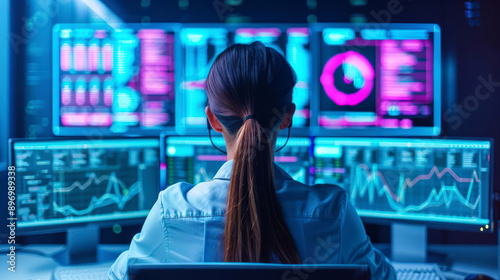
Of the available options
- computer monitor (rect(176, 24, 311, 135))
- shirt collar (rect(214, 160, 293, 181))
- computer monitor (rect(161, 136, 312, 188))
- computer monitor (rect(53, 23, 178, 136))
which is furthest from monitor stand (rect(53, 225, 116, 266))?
shirt collar (rect(214, 160, 293, 181))

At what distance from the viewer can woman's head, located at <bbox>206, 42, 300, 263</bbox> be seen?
988 mm

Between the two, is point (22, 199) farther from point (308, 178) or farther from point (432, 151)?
point (432, 151)

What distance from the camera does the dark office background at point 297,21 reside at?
→ 2.09m

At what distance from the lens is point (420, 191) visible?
71.9 inches

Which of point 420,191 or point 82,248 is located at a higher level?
point 420,191

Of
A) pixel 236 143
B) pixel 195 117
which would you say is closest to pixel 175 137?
pixel 195 117

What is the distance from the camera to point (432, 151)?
5.95 ft

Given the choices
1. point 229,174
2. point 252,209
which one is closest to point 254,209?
point 252,209

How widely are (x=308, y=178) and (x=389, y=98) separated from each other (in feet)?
1.66

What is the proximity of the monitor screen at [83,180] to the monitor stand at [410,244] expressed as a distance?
1.00 m

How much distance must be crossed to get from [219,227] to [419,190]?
3.57 ft

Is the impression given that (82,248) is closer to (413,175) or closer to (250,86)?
Answer: (250,86)

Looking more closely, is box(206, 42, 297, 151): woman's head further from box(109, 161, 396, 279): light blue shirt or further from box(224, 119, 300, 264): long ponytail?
box(109, 161, 396, 279): light blue shirt

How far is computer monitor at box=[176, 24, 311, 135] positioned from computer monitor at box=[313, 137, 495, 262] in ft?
0.90
